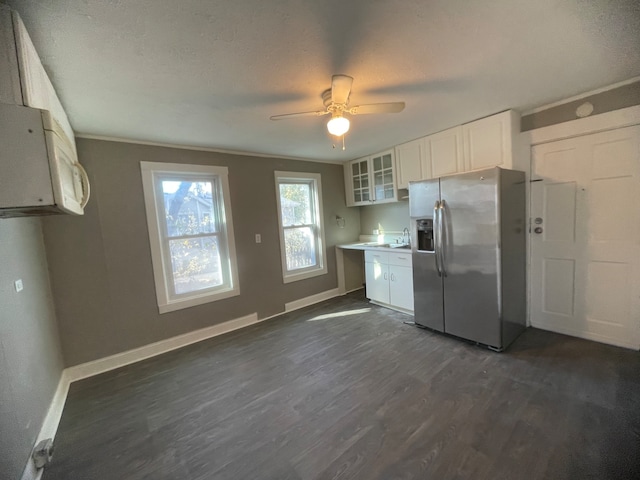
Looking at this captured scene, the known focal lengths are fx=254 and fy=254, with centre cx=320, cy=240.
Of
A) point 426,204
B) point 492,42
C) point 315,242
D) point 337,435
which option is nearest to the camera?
point 492,42

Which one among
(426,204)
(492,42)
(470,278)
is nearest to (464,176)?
(426,204)

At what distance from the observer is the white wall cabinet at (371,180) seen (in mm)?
3809

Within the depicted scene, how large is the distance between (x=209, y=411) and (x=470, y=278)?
8.64ft

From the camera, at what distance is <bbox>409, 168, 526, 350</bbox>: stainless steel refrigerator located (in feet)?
7.89

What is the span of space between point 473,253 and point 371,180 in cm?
206

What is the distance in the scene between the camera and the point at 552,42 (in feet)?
5.01

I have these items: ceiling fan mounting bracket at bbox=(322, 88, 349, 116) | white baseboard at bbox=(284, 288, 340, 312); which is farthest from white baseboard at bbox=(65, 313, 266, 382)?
ceiling fan mounting bracket at bbox=(322, 88, 349, 116)

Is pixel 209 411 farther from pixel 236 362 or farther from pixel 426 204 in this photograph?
pixel 426 204

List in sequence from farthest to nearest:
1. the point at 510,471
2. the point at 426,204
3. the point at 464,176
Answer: the point at 426,204
the point at 464,176
the point at 510,471

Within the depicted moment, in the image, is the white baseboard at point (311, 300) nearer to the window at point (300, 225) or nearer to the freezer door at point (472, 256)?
the window at point (300, 225)

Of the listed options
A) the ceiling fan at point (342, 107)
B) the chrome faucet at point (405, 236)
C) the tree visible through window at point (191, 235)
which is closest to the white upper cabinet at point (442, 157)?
the chrome faucet at point (405, 236)

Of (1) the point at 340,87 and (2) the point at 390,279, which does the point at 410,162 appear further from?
(1) the point at 340,87

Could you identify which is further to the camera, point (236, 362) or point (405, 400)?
point (236, 362)

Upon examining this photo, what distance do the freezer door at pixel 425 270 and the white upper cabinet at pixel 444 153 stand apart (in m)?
0.46
